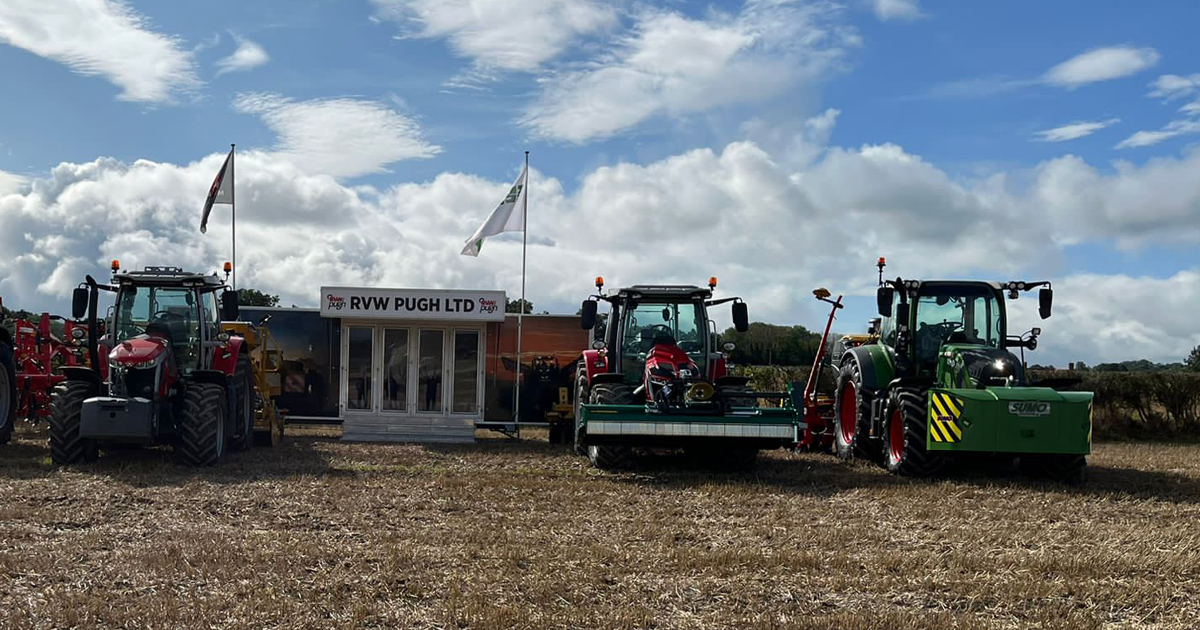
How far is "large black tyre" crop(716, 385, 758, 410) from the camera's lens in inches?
481

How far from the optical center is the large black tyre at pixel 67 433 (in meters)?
12.2

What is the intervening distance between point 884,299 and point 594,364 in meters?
3.77

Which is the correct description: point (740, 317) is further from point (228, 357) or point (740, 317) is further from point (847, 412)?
point (228, 357)

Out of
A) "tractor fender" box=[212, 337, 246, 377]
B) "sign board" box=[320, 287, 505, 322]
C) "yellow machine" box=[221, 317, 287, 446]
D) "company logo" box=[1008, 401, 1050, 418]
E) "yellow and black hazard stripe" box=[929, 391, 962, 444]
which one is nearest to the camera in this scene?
"company logo" box=[1008, 401, 1050, 418]

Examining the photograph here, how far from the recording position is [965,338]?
43.4 ft

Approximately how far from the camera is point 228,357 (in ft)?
47.9

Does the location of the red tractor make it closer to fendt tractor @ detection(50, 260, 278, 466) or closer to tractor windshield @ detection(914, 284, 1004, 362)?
fendt tractor @ detection(50, 260, 278, 466)

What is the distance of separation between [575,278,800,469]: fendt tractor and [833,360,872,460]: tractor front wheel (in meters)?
1.56

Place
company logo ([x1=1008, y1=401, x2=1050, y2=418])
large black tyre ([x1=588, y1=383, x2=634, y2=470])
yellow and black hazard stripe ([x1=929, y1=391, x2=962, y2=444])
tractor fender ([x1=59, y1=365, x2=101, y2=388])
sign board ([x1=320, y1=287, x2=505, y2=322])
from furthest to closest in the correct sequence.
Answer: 1. sign board ([x1=320, y1=287, x2=505, y2=322])
2. tractor fender ([x1=59, y1=365, x2=101, y2=388])
3. large black tyre ([x1=588, y1=383, x2=634, y2=470])
4. yellow and black hazard stripe ([x1=929, y1=391, x2=962, y2=444])
5. company logo ([x1=1008, y1=401, x2=1050, y2=418])

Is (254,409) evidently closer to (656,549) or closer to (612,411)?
(612,411)

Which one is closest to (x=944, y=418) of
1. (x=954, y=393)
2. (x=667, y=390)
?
(x=954, y=393)

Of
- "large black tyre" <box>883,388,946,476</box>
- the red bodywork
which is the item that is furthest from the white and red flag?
"large black tyre" <box>883,388,946,476</box>

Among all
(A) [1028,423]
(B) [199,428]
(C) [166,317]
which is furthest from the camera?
(C) [166,317]

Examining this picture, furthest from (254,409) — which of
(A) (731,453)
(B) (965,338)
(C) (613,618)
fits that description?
(C) (613,618)
